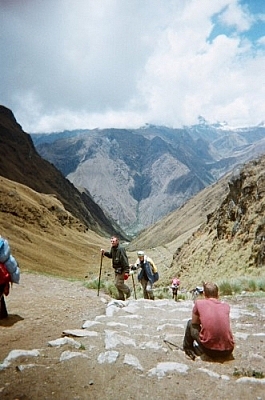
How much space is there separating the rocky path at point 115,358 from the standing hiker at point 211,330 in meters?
0.22

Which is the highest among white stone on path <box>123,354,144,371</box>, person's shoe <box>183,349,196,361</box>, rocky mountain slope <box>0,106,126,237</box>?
rocky mountain slope <box>0,106,126,237</box>

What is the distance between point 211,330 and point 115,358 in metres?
1.87

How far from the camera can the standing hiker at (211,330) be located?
23.9ft

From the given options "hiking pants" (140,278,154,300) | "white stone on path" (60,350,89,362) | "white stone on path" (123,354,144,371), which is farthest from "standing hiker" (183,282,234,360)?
"hiking pants" (140,278,154,300)

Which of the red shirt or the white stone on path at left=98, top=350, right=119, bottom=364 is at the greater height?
the red shirt

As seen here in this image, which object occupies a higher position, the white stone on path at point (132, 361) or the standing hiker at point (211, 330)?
the standing hiker at point (211, 330)

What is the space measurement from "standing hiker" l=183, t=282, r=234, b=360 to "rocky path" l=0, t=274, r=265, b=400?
0.73 ft

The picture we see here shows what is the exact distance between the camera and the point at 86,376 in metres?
6.27

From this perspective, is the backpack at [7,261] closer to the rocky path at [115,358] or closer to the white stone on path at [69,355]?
the rocky path at [115,358]

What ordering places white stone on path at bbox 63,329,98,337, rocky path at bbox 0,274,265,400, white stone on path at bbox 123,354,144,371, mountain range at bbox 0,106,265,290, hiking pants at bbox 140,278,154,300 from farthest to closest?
mountain range at bbox 0,106,265,290 → hiking pants at bbox 140,278,154,300 → white stone on path at bbox 63,329,98,337 → white stone on path at bbox 123,354,144,371 → rocky path at bbox 0,274,265,400

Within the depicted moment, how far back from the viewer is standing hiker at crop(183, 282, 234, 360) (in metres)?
7.29

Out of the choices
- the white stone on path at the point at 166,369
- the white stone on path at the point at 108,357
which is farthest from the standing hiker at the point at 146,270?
the white stone on path at the point at 166,369

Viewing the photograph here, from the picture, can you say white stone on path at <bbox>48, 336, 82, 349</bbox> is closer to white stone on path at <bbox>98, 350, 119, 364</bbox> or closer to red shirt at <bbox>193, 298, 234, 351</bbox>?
white stone on path at <bbox>98, 350, 119, 364</bbox>

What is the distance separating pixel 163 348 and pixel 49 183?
143 m
